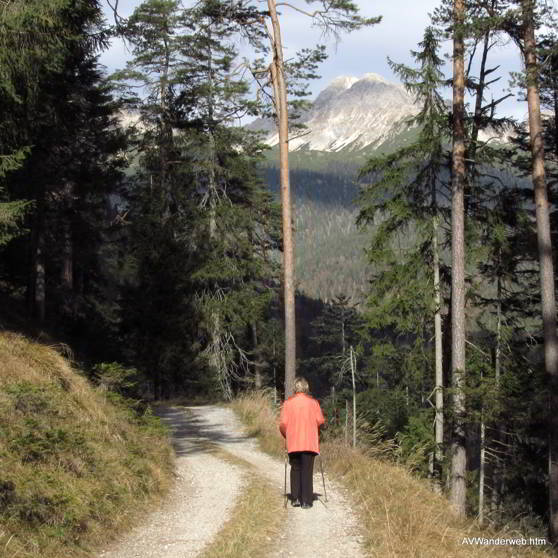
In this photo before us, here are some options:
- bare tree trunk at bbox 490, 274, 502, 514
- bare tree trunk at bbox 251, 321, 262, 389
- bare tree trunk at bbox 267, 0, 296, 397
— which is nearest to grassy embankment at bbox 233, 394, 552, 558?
bare tree trunk at bbox 267, 0, 296, 397

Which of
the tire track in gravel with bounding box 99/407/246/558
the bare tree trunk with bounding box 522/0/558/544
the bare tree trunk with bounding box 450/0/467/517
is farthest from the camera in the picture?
the bare tree trunk with bounding box 522/0/558/544

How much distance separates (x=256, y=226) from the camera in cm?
2484

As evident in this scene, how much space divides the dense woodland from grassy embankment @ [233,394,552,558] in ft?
8.20

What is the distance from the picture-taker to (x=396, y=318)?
16.9 metres

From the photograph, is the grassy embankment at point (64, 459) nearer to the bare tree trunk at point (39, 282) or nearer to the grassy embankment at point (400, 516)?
the grassy embankment at point (400, 516)

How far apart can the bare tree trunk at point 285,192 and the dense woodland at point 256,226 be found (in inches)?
7.3

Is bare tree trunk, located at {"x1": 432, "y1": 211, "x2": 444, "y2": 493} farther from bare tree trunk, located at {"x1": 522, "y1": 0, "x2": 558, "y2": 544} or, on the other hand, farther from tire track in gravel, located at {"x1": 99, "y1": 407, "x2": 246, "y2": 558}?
tire track in gravel, located at {"x1": 99, "y1": 407, "x2": 246, "y2": 558}

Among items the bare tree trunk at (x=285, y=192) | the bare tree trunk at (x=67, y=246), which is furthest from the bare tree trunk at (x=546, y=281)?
the bare tree trunk at (x=67, y=246)

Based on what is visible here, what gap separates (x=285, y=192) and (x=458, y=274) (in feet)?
14.3

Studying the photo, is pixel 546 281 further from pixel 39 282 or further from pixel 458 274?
pixel 39 282

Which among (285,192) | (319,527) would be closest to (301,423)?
(319,527)

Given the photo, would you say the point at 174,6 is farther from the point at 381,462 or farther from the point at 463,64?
the point at 381,462

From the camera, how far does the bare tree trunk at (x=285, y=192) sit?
14.1 metres

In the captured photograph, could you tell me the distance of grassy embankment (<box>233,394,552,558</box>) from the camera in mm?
6902
